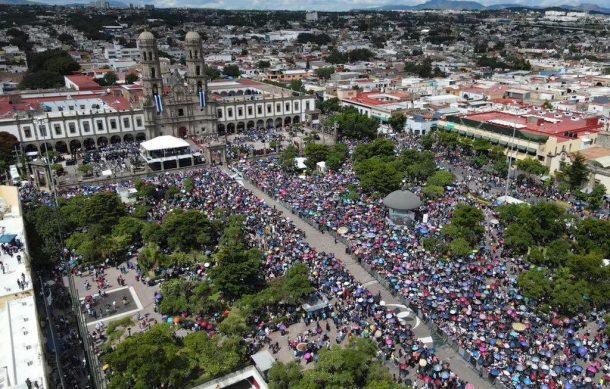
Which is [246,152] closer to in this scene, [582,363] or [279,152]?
[279,152]

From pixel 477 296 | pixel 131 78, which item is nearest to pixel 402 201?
pixel 477 296

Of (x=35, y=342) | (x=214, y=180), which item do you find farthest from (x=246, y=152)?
(x=35, y=342)

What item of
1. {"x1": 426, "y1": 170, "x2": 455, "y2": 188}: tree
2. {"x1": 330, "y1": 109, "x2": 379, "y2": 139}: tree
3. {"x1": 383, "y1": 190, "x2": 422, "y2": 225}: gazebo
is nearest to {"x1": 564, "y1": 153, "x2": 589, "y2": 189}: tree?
{"x1": 426, "y1": 170, "x2": 455, "y2": 188}: tree

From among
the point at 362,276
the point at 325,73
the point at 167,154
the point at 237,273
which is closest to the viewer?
the point at 237,273

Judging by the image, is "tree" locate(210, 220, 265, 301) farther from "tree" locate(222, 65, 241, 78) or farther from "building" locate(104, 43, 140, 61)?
"building" locate(104, 43, 140, 61)

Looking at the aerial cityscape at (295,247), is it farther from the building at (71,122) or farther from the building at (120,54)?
the building at (120,54)

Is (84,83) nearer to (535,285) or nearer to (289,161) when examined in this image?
(289,161)

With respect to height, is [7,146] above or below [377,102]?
above
